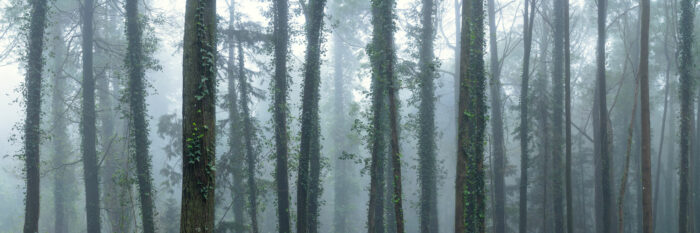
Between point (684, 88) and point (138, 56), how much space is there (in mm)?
16137

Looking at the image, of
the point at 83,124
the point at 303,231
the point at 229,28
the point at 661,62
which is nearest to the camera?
the point at 303,231

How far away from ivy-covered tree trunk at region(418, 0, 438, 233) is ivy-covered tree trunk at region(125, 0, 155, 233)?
893cm

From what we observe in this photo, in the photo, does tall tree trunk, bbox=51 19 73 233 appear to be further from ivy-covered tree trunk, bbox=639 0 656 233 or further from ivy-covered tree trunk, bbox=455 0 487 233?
ivy-covered tree trunk, bbox=639 0 656 233

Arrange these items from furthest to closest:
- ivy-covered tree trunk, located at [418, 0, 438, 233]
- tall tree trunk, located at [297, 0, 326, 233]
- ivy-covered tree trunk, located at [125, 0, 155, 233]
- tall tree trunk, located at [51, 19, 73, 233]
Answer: tall tree trunk, located at [51, 19, 73, 233] < ivy-covered tree trunk, located at [418, 0, 438, 233] < tall tree trunk, located at [297, 0, 326, 233] < ivy-covered tree trunk, located at [125, 0, 155, 233]

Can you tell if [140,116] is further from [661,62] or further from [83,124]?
[661,62]

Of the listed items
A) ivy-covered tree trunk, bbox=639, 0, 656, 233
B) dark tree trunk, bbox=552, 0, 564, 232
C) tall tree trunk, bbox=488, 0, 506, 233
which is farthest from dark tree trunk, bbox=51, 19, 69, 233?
ivy-covered tree trunk, bbox=639, 0, 656, 233

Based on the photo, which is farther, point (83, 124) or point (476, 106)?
point (83, 124)

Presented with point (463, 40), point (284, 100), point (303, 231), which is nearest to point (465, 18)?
point (463, 40)

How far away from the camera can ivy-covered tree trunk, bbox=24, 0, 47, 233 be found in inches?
427

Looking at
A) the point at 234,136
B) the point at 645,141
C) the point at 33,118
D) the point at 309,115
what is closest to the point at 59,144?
the point at 234,136

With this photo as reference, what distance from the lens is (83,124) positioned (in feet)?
47.1

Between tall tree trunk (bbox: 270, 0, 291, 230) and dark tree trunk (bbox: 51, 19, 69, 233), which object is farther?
dark tree trunk (bbox: 51, 19, 69, 233)

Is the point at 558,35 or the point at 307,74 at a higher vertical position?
the point at 558,35

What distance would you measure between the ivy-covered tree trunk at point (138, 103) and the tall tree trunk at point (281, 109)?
372 cm
